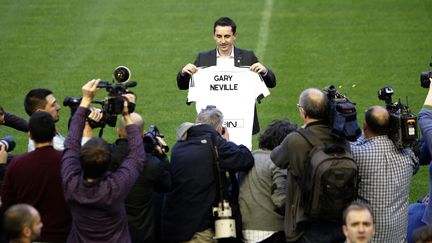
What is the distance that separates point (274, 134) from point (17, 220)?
2.65 m

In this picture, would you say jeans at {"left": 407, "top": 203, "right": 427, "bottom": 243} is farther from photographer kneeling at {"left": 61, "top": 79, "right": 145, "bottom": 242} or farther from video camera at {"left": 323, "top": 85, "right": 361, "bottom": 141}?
photographer kneeling at {"left": 61, "top": 79, "right": 145, "bottom": 242}

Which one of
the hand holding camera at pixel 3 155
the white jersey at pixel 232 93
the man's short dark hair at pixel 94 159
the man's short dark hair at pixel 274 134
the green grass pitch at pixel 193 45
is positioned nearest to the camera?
the man's short dark hair at pixel 94 159

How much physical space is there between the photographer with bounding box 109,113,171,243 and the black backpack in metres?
1.18

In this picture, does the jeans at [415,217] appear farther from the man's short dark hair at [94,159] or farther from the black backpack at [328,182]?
the man's short dark hair at [94,159]

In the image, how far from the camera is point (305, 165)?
326 inches

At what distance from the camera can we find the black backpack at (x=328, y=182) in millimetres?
8125

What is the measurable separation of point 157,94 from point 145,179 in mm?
7512

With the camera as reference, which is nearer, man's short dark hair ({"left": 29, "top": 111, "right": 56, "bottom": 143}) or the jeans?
man's short dark hair ({"left": 29, "top": 111, "right": 56, "bottom": 143})

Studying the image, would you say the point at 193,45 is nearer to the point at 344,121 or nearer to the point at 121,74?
the point at 121,74

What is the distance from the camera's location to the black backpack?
812 centimetres

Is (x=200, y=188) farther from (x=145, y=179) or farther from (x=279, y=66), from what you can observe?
(x=279, y=66)

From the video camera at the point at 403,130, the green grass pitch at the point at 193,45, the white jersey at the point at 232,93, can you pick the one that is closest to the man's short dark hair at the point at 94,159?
the video camera at the point at 403,130

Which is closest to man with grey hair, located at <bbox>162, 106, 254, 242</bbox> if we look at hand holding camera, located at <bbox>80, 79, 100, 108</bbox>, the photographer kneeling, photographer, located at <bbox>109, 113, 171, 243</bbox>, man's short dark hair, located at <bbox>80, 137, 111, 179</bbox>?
photographer, located at <bbox>109, 113, 171, 243</bbox>

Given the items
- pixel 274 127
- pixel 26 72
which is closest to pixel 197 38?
pixel 26 72
